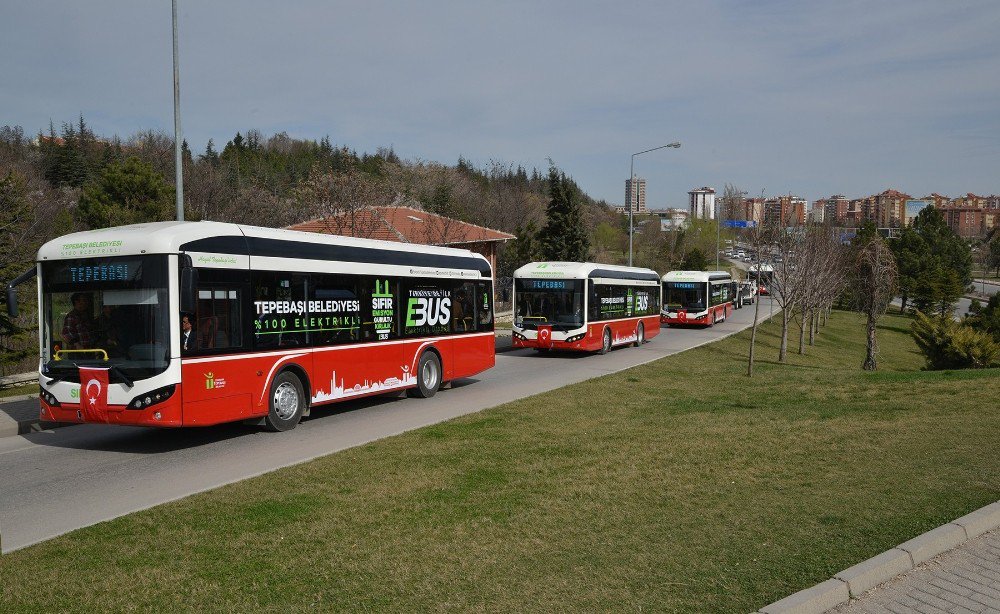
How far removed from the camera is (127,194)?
4128 cm

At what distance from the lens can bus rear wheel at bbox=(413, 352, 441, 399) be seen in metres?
15.9

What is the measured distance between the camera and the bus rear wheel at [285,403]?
1188cm

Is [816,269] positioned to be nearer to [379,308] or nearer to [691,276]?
[691,276]

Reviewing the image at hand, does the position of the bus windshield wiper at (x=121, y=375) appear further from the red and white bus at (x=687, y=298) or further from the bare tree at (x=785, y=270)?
the red and white bus at (x=687, y=298)

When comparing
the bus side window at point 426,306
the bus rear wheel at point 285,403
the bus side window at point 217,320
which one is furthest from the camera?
the bus side window at point 426,306

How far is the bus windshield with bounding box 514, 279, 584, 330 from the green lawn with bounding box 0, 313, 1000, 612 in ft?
41.1

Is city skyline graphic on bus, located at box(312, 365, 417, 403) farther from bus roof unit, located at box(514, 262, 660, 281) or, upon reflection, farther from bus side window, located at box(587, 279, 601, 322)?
bus side window, located at box(587, 279, 601, 322)

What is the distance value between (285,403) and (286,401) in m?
0.04

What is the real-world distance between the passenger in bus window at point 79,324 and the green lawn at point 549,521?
3.60 metres

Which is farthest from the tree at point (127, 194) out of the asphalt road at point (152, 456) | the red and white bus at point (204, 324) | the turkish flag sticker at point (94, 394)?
the turkish flag sticker at point (94, 394)

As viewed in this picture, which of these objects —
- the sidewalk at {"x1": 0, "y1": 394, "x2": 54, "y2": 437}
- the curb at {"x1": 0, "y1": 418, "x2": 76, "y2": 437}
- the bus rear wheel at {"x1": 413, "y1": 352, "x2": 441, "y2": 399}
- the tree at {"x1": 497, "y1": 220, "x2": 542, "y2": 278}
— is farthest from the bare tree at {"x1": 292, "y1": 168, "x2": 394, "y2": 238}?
the curb at {"x1": 0, "y1": 418, "x2": 76, "y2": 437}

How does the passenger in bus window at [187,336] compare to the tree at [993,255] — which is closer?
the passenger in bus window at [187,336]

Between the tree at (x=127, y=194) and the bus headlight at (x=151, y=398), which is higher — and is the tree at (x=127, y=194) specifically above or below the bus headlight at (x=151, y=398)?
above

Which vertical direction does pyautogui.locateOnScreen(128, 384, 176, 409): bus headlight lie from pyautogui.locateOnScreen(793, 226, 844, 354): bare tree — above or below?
below
